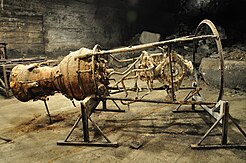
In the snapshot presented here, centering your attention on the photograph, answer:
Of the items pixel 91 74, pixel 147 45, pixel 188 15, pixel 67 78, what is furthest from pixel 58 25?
pixel 147 45

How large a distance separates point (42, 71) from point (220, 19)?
7948 millimetres

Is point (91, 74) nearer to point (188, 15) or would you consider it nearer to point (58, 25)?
point (58, 25)

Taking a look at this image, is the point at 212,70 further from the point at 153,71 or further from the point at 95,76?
the point at 95,76

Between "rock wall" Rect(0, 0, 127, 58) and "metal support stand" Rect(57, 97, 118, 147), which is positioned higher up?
"rock wall" Rect(0, 0, 127, 58)

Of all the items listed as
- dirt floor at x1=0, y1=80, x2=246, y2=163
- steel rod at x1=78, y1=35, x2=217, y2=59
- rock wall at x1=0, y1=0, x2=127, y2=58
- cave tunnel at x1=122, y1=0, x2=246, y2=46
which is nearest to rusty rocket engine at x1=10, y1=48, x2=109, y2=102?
steel rod at x1=78, y1=35, x2=217, y2=59

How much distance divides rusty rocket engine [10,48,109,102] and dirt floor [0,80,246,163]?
26.1 inches

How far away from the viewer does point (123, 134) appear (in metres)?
3.32

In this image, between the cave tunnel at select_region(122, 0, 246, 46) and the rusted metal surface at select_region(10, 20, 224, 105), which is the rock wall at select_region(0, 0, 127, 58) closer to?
the cave tunnel at select_region(122, 0, 246, 46)

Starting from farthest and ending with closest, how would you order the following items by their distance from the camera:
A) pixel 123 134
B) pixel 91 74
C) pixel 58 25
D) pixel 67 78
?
pixel 58 25 < pixel 123 134 < pixel 67 78 < pixel 91 74

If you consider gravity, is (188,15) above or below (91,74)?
above

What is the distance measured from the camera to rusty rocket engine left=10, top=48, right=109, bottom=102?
10.3 feet

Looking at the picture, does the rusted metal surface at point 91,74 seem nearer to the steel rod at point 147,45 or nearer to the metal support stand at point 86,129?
the steel rod at point 147,45

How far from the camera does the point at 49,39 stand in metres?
9.08

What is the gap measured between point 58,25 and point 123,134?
25.1 feet
